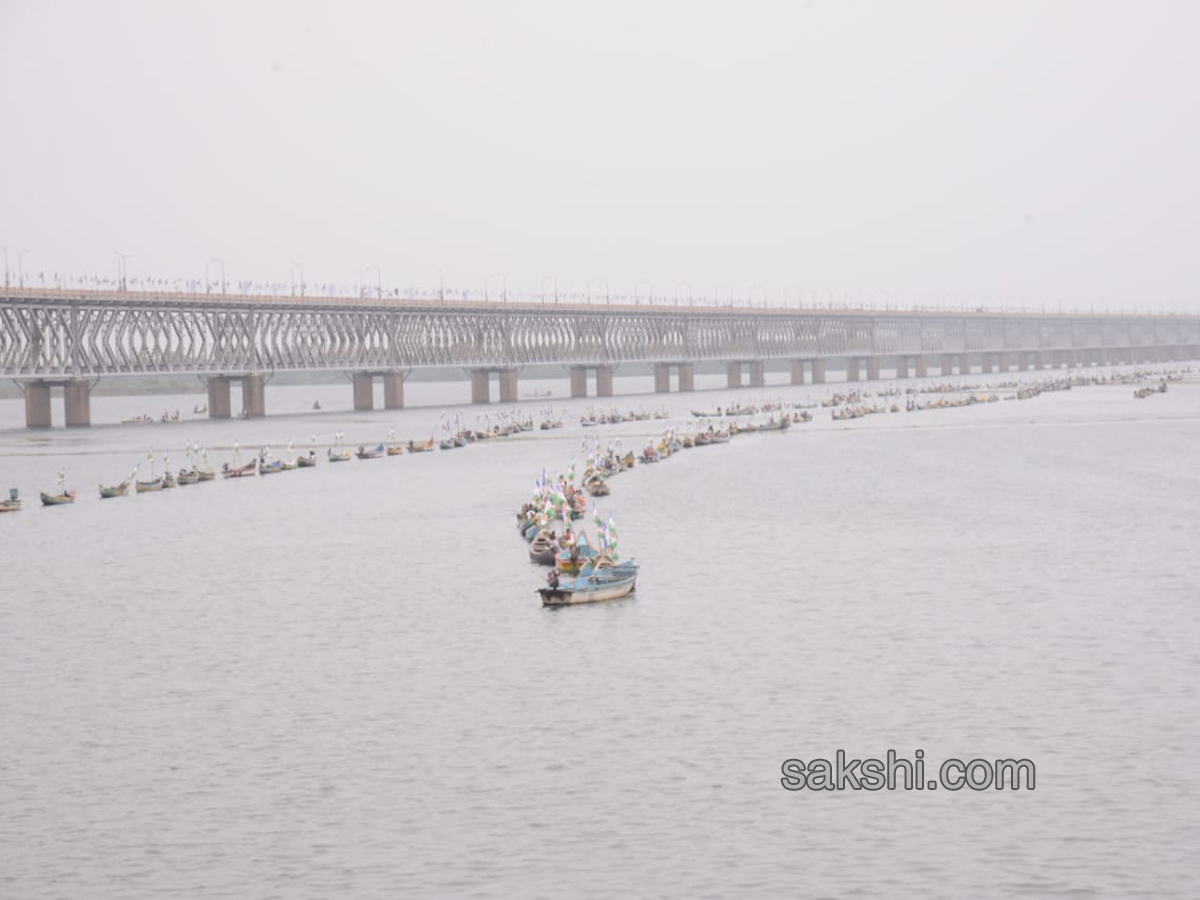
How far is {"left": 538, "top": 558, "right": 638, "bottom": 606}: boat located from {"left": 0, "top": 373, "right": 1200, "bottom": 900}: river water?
0.71 meters

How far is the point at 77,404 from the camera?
193m

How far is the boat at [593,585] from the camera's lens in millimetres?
53625

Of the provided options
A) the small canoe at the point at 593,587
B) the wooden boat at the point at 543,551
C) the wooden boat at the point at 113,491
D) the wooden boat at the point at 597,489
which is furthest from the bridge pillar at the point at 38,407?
the small canoe at the point at 593,587

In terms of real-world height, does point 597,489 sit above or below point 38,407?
below

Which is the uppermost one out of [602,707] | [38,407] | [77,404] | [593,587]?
[77,404]

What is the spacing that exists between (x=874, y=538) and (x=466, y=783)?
42357 mm

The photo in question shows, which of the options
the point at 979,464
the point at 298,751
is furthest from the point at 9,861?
the point at 979,464

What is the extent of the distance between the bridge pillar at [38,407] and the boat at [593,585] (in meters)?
147

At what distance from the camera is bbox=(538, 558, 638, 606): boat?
5362cm

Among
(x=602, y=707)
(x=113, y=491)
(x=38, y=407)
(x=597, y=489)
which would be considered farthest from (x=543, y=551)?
(x=38, y=407)

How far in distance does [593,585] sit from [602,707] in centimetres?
1564

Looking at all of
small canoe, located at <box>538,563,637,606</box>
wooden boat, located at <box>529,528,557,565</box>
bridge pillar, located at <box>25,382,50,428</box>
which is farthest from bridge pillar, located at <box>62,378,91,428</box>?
small canoe, located at <box>538,563,637,606</box>

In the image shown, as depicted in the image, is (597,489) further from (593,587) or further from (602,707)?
(602,707)

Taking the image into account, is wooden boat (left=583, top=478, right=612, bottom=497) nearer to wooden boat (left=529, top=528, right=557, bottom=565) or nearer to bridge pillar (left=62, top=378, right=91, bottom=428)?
wooden boat (left=529, top=528, right=557, bottom=565)
